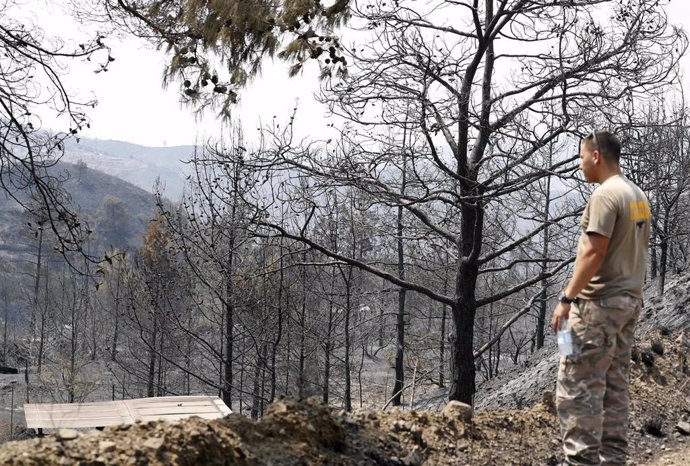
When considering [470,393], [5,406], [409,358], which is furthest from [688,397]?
[5,406]

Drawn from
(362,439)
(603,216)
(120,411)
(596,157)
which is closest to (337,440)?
(362,439)

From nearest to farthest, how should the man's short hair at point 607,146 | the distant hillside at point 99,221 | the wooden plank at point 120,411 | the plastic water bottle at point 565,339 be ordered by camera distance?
1. the plastic water bottle at point 565,339
2. the man's short hair at point 607,146
3. the wooden plank at point 120,411
4. the distant hillside at point 99,221

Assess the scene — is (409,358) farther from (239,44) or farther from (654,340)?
(239,44)

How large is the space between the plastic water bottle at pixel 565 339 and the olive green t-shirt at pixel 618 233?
7.9 inches

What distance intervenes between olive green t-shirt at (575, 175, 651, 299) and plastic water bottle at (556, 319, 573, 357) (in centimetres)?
20

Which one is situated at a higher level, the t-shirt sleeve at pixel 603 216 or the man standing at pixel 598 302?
the t-shirt sleeve at pixel 603 216

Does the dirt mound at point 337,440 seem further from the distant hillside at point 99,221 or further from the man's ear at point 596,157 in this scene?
the distant hillside at point 99,221

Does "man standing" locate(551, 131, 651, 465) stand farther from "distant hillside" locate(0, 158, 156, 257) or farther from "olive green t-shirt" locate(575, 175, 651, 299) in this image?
"distant hillside" locate(0, 158, 156, 257)

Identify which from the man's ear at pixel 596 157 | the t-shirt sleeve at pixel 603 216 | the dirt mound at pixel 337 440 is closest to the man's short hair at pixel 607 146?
the man's ear at pixel 596 157

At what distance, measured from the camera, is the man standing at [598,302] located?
12.8ft

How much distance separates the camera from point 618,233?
398cm

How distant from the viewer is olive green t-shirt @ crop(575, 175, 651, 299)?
3.91 metres

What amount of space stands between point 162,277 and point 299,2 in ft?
73.1

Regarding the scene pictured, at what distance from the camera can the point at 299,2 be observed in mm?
7176
